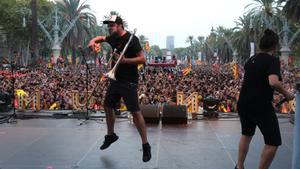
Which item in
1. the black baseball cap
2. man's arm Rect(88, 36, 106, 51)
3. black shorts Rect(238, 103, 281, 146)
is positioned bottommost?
black shorts Rect(238, 103, 281, 146)

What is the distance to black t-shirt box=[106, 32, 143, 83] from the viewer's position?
512 centimetres

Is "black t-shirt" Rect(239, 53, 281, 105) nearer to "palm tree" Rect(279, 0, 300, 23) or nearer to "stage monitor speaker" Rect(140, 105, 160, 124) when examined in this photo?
"stage monitor speaker" Rect(140, 105, 160, 124)

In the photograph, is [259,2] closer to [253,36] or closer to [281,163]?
[253,36]

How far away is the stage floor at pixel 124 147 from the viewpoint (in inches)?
211

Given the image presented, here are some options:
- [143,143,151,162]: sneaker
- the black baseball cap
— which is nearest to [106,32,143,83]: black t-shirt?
the black baseball cap

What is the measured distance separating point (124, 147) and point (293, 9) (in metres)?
31.7

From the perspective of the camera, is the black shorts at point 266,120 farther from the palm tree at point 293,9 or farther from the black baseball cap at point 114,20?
the palm tree at point 293,9

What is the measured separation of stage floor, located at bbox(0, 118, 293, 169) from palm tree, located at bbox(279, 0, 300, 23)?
91.1 ft

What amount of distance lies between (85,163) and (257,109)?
2.29 meters

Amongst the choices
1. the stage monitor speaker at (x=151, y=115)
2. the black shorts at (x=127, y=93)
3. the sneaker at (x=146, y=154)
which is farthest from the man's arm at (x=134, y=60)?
the stage monitor speaker at (x=151, y=115)

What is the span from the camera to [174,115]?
8969 mm

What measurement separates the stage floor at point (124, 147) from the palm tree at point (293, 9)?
91.1ft

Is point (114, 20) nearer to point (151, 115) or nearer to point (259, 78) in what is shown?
point (259, 78)

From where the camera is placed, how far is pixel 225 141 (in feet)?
22.9
